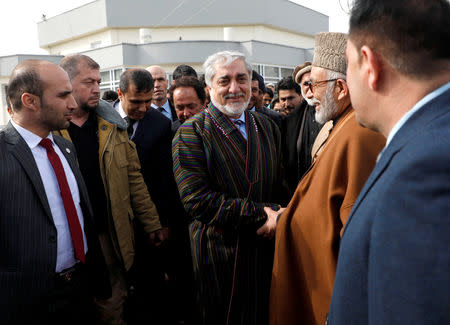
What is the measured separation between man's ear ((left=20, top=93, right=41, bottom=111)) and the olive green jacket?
0.59 meters

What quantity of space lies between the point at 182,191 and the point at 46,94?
102 cm

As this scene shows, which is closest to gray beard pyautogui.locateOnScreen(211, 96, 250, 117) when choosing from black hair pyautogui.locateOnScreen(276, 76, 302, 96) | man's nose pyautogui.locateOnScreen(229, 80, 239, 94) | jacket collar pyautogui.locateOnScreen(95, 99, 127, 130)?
man's nose pyautogui.locateOnScreen(229, 80, 239, 94)

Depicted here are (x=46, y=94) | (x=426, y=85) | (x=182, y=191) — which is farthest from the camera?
(x=182, y=191)

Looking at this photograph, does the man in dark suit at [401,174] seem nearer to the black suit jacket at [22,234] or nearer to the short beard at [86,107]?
the black suit jacket at [22,234]

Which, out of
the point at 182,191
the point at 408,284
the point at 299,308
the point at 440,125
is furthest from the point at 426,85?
the point at 182,191

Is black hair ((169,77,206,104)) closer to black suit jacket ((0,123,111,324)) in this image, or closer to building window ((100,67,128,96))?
black suit jacket ((0,123,111,324))

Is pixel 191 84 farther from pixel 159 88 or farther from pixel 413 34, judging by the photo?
pixel 413 34

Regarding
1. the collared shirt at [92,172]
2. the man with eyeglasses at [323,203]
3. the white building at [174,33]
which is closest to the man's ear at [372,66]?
the man with eyeglasses at [323,203]

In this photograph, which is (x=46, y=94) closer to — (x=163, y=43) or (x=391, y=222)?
(x=391, y=222)

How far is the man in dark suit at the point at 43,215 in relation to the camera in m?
1.92

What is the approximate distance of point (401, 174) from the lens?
0.82 meters

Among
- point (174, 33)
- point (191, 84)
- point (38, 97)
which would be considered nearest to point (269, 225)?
point (38, 97)

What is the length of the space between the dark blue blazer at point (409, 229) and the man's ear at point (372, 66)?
0.15 m

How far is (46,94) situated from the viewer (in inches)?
88.2
